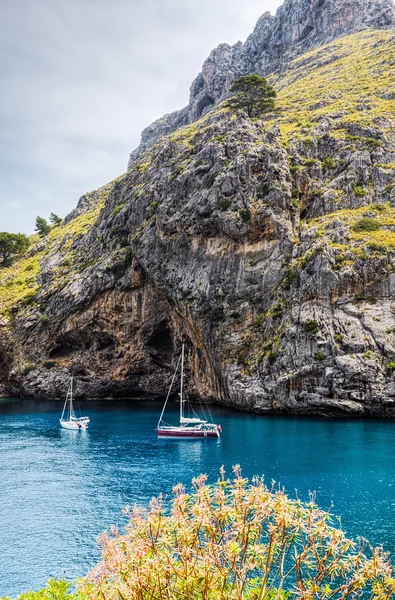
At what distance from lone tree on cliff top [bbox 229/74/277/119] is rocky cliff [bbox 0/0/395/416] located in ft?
16.5

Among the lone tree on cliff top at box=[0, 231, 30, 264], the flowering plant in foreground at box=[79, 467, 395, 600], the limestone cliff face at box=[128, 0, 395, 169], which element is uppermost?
the limestone cliff face at box=[128, 0, 395, 169]

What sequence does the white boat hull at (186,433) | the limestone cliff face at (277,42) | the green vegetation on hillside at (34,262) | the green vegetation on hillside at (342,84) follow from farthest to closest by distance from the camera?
the limestone cliff face at (277,42) → the green vegetation on hillside at (34,262) → the green vegetation on hillside at (342,84) → the white boat hull at (186,433)

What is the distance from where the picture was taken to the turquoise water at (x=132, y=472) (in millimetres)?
28016

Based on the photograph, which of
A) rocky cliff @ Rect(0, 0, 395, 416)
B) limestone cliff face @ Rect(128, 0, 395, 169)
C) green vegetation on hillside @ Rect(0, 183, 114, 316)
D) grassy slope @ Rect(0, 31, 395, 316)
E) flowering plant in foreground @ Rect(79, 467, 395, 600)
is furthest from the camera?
limestone cliff face @ Rect(128, 0, 395, 169)

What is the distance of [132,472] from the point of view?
42750 mm

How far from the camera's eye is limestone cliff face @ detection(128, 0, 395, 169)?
15050 cm

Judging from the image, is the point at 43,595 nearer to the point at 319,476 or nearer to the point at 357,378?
the point at 319,476

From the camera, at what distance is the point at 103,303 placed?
93688 millimetres

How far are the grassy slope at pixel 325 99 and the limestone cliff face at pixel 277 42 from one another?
10.1 meters

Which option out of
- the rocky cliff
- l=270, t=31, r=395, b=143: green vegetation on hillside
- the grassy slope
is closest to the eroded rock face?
the rocky cliff

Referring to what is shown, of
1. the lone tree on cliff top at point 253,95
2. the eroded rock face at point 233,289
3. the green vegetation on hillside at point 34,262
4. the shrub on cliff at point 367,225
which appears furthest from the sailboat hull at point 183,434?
the lone tree on cliff top at point 253,95

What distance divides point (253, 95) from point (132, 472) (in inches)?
4121

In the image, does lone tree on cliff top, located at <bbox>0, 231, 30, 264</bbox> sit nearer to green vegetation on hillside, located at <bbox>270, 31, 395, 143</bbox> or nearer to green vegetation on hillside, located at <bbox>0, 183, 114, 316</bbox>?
green vegetation on hillside, located at <bbox>0, 183, 114, 316</bbox>

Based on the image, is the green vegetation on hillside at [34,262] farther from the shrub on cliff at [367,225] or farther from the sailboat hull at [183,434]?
the shrub on cliff at [367,225]
